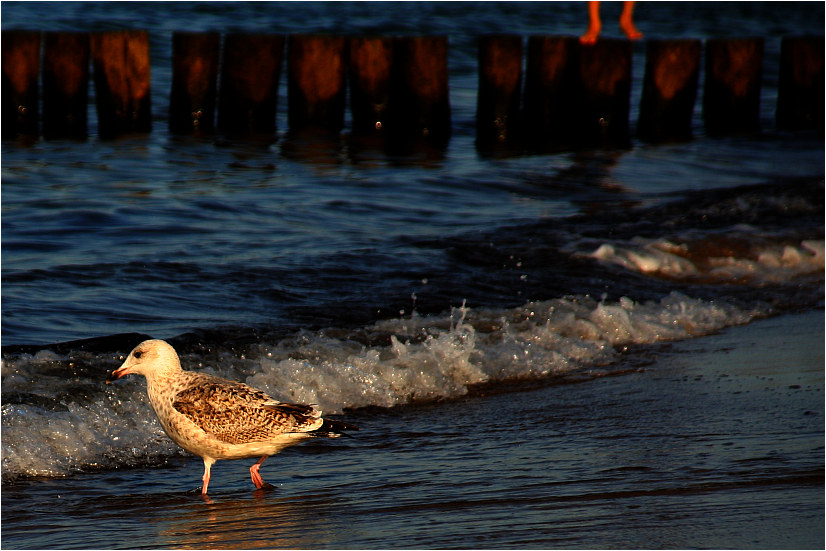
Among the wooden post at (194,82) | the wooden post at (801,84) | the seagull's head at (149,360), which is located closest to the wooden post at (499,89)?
the wooden post at (194,82)

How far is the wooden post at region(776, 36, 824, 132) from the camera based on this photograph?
52.4 ft

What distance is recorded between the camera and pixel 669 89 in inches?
601

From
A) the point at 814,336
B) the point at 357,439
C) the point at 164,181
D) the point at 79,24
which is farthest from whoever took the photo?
the point at 79,24

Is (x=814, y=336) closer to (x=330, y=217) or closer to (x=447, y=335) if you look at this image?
(x=447, y=335)

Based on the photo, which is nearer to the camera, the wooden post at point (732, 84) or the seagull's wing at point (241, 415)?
the seagull's wing at point (241, 415)

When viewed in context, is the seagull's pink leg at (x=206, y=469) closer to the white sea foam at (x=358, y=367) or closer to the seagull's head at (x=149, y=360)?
the seagull's head at (x=149, y=360)

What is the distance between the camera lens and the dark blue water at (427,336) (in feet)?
14.0

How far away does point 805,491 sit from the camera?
14.0ft

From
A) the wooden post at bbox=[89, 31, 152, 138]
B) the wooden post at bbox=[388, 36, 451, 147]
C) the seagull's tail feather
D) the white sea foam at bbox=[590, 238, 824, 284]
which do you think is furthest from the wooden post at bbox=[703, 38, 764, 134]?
the seagull's tail feather

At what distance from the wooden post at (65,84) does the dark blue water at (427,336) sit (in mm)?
317

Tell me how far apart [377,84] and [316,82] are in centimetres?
79

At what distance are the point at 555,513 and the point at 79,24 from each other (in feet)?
61.6

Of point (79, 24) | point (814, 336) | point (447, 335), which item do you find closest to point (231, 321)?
point (447, 335)

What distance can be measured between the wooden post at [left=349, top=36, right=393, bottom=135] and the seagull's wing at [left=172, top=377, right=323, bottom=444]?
9818 mm
